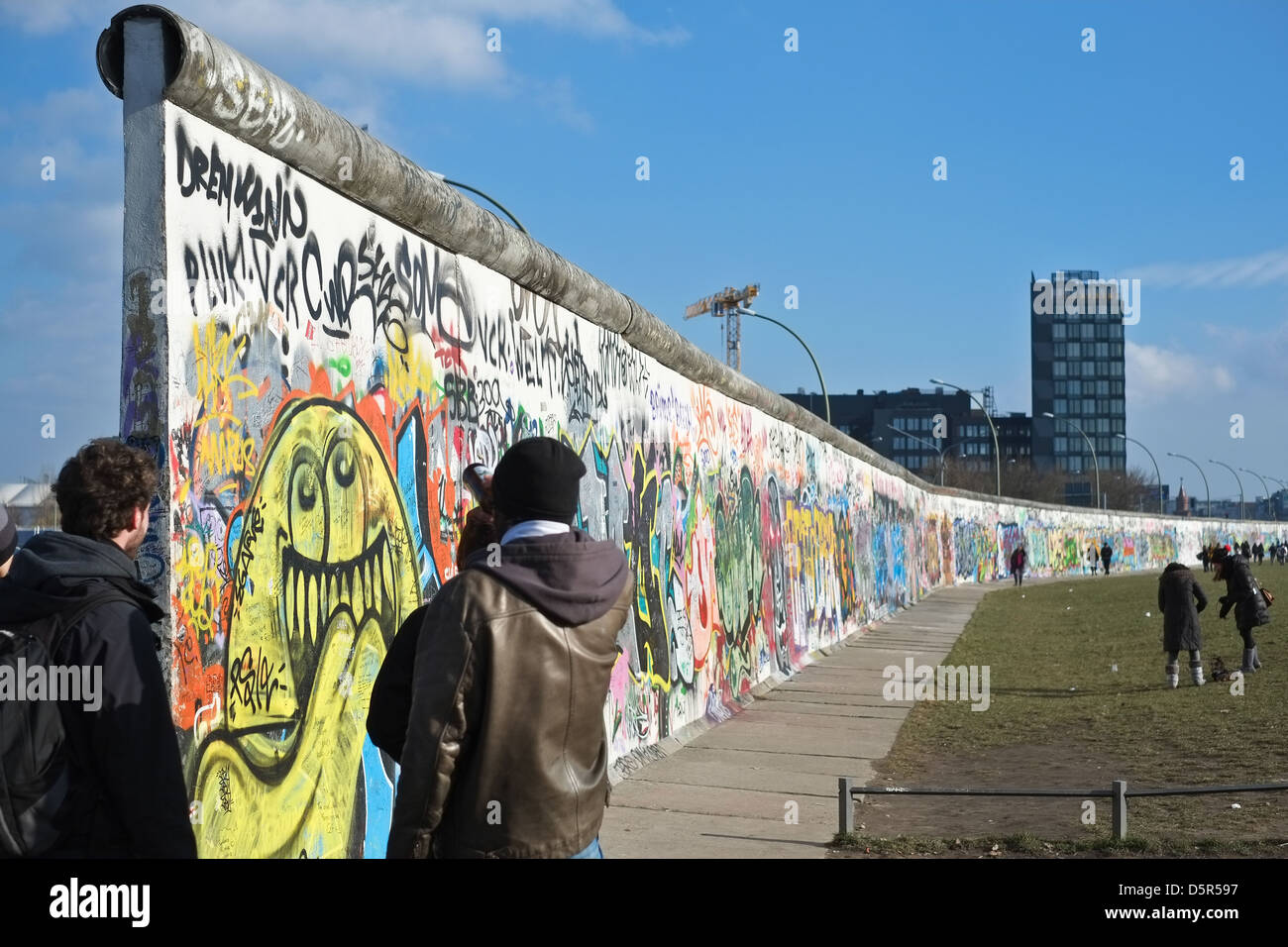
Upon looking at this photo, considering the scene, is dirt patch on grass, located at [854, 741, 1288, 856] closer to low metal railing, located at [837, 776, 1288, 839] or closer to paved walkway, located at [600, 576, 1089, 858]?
low metal railing, located at [837, 776, 1288, 839]

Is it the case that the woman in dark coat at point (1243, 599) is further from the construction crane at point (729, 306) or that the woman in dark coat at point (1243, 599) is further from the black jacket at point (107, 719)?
the construction crane at point (729, 306)

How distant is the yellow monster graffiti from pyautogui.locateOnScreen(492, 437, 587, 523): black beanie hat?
60.6 inches

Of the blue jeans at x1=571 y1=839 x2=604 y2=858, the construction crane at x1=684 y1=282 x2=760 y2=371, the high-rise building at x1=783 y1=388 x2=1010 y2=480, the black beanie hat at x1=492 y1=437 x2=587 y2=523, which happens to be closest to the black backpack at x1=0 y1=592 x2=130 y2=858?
the black beanie hat at x1=492 y1=437 x2=587 y2=523

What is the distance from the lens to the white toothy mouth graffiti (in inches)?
189

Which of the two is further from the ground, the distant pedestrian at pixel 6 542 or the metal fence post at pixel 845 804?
the distant pedestrian at pixel 6 542

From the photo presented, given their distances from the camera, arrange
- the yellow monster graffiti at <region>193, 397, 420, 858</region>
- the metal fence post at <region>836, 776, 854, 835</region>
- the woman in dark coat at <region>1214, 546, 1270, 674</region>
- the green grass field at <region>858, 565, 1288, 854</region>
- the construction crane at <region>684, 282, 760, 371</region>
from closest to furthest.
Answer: the yellow monster graffiti at <region>193, 397, 420, 858</region>, the metal fence post at <region>836, 776, 854, 835</region>, the green grass field at <region>858, 565, 1288, 854</region>, the woman in dark coat at <region>1214, 546, 1270, 674</region>, the construction crane at <region>684, 282, 760, 371</region>

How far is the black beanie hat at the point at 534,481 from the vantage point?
327 cm

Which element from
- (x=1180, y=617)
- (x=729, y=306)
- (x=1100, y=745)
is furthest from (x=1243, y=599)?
(x=729, y=306)

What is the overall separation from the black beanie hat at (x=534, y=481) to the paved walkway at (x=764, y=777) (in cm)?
376

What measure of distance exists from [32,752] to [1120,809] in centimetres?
588

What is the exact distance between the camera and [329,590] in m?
5.08

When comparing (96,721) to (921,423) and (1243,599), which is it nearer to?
(1243,599)

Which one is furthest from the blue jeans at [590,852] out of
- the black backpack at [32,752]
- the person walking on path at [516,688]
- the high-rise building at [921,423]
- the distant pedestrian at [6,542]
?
the high-rise building at [921,423]
